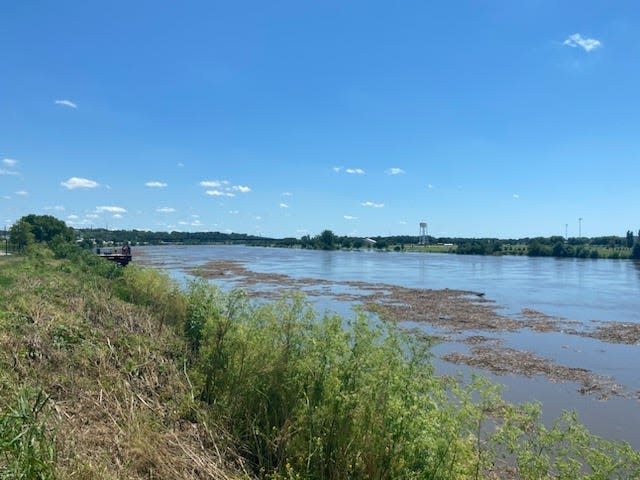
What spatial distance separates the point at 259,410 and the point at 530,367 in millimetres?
12407

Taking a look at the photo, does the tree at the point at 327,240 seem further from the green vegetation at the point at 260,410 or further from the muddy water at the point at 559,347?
the green vegetation at the point at 260,410

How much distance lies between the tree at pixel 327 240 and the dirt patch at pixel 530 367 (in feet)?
435

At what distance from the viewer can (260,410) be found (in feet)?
20.3

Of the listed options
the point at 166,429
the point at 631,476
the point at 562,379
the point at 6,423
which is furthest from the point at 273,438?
the point at 562,379

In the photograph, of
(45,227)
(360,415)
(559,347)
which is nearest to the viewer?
(360,415)

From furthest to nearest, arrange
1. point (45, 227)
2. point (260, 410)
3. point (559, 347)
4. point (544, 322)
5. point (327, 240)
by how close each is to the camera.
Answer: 1. point (327, 240)
2. point (45, 227)
3. point (544, 322)
4. point (559, 347)
5. point (260, 410)

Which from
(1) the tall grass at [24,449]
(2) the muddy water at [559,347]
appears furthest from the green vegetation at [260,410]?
(2) the muddy water at [559,347]

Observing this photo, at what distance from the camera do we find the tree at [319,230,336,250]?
150875mm

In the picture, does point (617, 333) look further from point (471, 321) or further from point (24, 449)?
point (24, 449)

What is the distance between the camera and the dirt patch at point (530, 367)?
1348 cm

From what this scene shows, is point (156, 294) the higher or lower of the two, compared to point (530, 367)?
higher

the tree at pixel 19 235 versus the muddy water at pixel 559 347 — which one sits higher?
the tree at pixel 19 235

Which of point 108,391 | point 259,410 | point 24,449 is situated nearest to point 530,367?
point 259,410

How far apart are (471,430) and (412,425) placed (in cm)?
80
